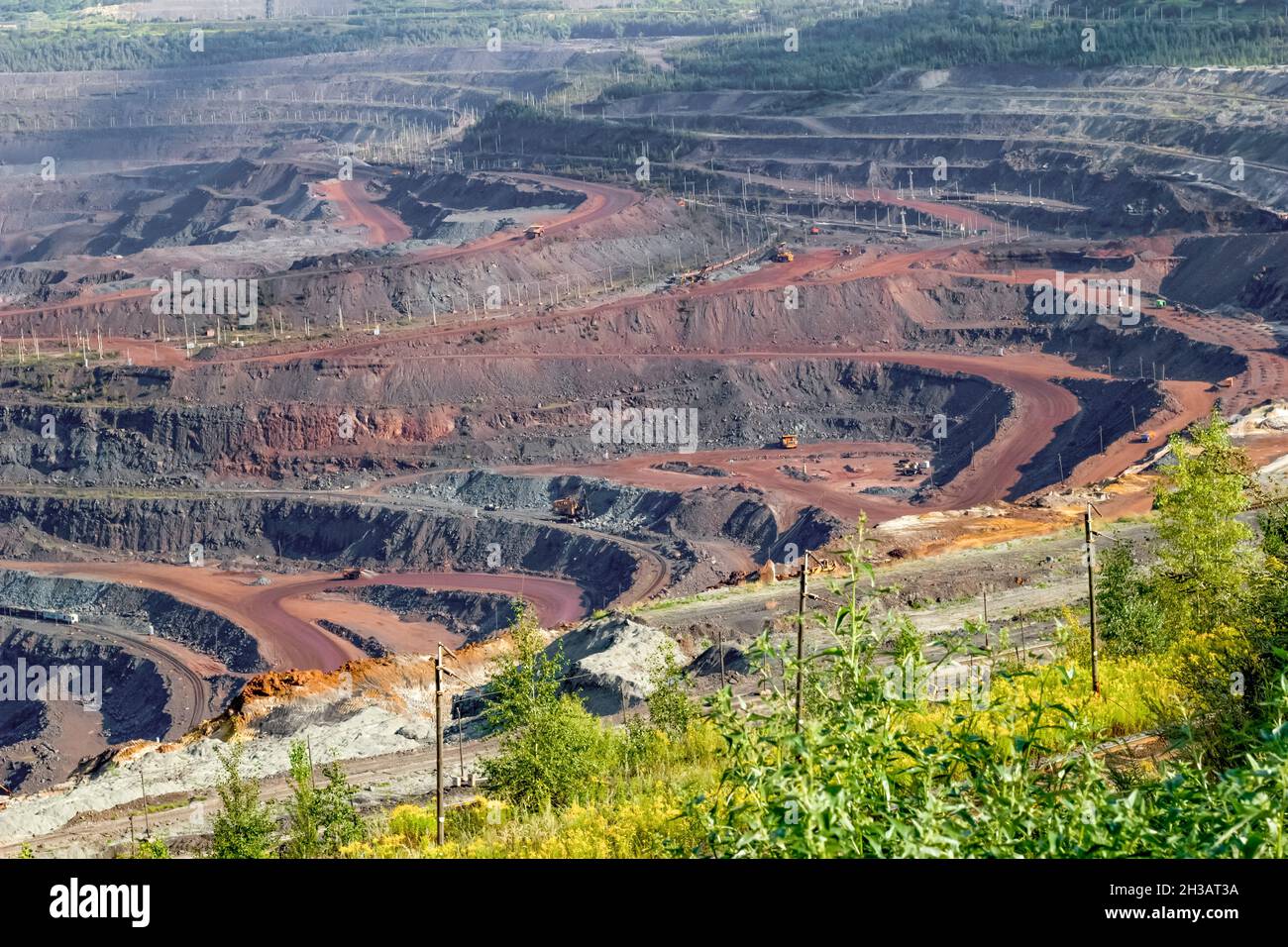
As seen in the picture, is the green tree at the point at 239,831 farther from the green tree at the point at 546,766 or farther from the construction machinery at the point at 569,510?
the construction machinery at the point at 569,510

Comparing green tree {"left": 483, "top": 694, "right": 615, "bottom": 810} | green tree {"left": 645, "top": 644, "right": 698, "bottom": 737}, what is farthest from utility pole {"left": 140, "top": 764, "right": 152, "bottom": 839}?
green tree {"left": 645, "top": 644, "right": 698, "bottom": 737}

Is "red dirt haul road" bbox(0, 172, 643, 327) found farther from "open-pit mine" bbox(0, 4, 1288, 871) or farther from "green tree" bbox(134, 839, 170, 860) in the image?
"green tree" bbox(134, 839, 170, 860)

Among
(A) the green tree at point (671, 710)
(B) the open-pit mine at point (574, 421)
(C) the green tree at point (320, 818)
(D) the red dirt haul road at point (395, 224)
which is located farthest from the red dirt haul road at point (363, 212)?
(C) the green tree at point (320, 818)

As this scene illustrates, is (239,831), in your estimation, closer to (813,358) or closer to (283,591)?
(283,591)

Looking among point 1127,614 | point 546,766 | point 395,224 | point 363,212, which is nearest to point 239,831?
point 546,766

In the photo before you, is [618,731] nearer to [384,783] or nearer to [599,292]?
[384,783]

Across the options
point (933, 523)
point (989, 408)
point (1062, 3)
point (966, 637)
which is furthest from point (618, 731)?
point (1062, 3)
